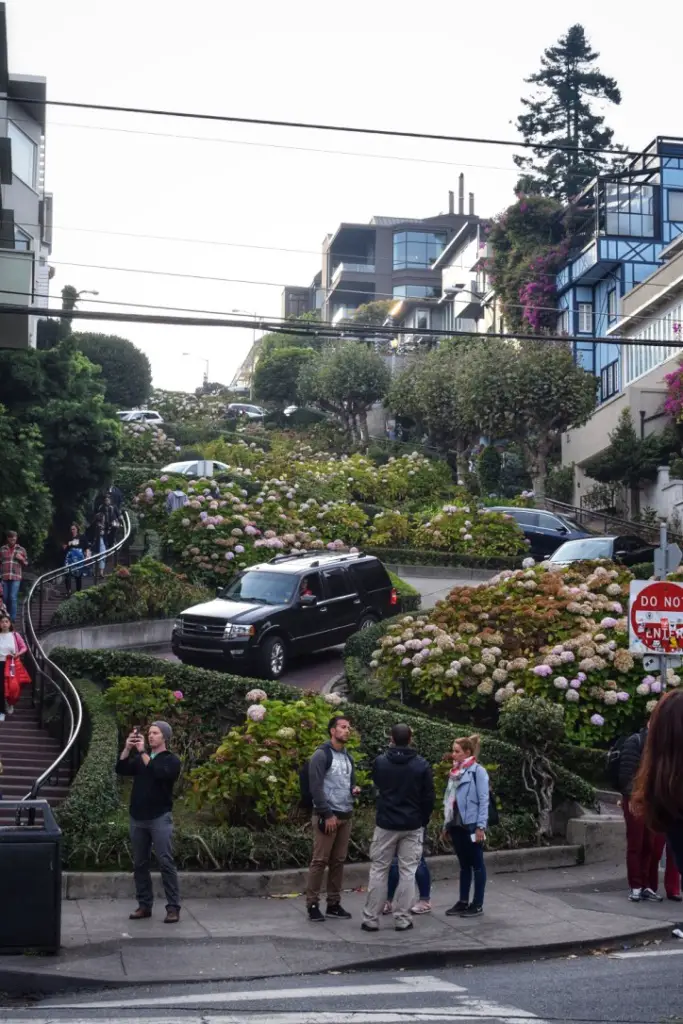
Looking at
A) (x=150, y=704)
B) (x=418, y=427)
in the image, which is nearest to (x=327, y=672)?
(x=150, y=704)

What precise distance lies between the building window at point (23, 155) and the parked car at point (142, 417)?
769 inches

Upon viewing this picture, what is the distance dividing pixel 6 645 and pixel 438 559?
19.5m

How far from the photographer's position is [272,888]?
1290 cm

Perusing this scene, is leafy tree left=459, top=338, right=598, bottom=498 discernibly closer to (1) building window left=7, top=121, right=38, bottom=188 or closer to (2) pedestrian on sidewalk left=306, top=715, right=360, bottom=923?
(1) building window left=7, top=121, right=38, bottom=188

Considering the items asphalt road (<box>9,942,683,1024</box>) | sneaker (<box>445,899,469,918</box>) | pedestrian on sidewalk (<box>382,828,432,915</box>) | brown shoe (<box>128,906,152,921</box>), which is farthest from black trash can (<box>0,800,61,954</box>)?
sneaker (<box>445,899,469,918</box>)

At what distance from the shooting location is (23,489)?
2842 cm

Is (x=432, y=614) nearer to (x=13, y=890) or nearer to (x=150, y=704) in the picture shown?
(x=150, y=704)

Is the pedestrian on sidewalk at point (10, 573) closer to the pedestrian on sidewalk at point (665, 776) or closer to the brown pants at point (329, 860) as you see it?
the brown pants at point (329, 860)

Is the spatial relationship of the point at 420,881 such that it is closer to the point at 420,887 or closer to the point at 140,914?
the point at 420,887

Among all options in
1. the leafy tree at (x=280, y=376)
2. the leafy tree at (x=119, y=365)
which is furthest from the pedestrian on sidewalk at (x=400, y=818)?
the leafy tree at (x=280, y=376)

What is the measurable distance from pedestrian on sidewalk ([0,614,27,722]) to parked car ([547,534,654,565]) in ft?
47.5

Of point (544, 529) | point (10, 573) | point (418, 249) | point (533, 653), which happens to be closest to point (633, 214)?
point (544, 529)

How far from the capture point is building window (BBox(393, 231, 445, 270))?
12050 cm

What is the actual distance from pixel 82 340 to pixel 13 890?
6795 centimetres
